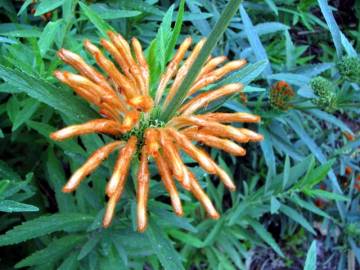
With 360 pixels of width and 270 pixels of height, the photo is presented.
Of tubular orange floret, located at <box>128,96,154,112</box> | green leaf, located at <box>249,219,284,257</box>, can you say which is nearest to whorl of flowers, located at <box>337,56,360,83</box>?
green leaf, located at <box>249,219,284,257</box>

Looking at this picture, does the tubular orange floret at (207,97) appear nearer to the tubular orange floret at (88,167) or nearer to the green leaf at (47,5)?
the tubular orange floret at (88,167)

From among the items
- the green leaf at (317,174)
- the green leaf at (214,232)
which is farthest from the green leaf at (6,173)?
the green leaf at (317,174)

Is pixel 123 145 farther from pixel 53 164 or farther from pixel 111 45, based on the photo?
pixel 53 164

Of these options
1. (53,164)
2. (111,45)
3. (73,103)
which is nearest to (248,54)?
(53,164)

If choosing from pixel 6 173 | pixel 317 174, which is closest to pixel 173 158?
pixel 6 173

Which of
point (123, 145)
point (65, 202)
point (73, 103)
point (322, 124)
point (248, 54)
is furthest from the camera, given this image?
point (322, 124)
